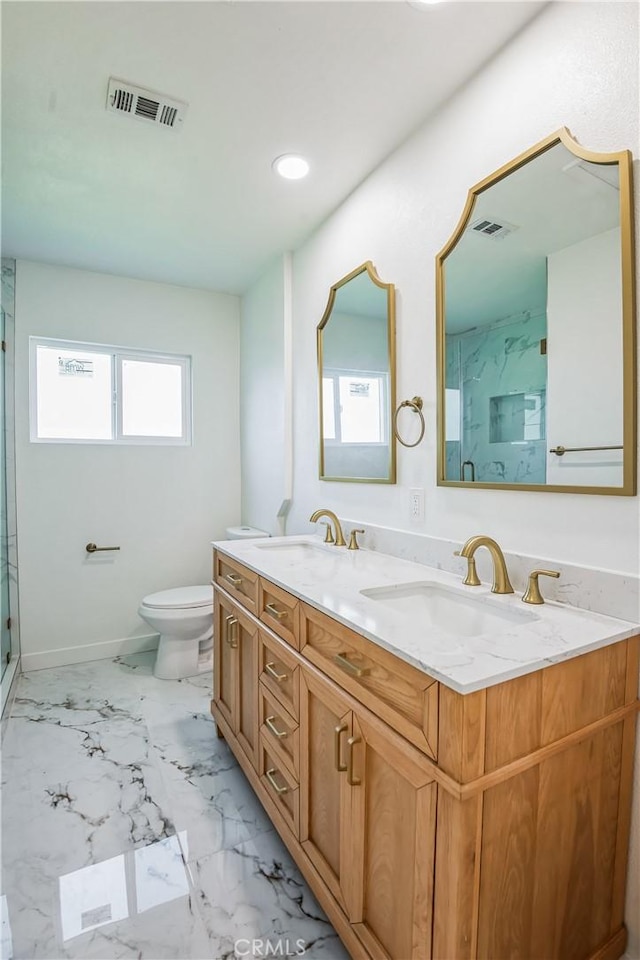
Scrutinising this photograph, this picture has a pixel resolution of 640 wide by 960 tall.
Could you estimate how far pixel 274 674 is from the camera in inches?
58.7

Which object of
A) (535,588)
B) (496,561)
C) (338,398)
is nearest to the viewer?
(535,588)

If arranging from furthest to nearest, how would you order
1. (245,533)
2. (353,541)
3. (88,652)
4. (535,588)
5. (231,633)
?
(245,533) < (88,652) < (353,541) < (231,633) < (535,588)

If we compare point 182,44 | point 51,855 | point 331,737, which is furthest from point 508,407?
point 51,855

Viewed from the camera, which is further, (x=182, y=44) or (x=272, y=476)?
(x=272, y=476)

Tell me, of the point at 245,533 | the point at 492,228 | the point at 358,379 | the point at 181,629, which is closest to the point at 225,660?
the point at 181,629

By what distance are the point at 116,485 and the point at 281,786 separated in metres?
2.26

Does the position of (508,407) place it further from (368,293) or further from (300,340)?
(300,340)

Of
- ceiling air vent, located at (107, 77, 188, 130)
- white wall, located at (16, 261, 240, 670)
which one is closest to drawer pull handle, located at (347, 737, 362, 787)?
ceiling air vent, located at (107, 77, 188, 130)

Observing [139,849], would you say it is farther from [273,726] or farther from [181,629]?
[181,629]

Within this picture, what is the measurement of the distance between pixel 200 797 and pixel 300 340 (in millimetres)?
2205

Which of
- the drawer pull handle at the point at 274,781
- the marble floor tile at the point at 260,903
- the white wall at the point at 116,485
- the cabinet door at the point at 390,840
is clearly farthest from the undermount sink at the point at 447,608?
the white wall at the point at 116,485

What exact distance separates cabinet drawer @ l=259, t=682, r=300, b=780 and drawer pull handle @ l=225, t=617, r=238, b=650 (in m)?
0.30

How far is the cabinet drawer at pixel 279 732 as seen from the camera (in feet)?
4.43

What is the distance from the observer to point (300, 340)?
2604 millimetres
